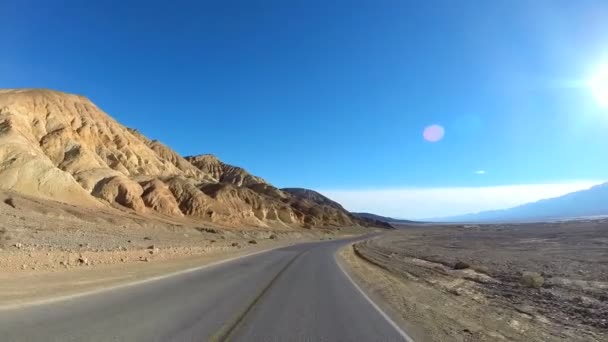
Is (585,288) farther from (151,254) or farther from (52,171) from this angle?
(52,171)

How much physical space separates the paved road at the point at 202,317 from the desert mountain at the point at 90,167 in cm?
5969

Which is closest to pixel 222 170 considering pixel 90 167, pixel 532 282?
pixel 90 167

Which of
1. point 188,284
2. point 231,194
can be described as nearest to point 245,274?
point 188,284

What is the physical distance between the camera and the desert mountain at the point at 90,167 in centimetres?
6875

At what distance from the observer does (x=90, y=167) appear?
86.7 m

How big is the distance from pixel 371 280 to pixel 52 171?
62544 mm

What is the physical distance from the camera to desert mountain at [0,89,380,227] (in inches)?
2707

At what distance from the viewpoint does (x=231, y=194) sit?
12281 cm

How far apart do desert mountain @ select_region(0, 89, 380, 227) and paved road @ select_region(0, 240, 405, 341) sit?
59688 millimetres

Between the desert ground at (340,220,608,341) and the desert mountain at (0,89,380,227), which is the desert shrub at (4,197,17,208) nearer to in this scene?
the desert mountain at (0,89,380,227)

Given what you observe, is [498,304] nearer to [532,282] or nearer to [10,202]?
[532,282]

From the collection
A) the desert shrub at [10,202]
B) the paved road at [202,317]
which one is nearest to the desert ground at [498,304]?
the paved road at [202,317]

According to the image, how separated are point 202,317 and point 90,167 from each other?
84486mm

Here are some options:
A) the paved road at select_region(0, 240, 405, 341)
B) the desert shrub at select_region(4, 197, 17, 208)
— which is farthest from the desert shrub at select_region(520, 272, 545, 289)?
the desert shrub at select_region(4, 197, 17, 208)
